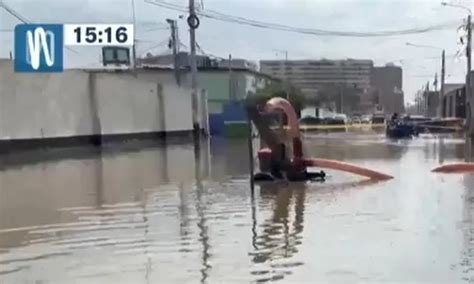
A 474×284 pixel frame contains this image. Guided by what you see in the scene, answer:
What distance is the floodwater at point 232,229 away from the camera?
866 centimetres

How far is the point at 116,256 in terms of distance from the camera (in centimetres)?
963

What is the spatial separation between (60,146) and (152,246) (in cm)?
2596

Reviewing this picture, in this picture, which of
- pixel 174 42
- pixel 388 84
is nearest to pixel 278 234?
pixel 174 42

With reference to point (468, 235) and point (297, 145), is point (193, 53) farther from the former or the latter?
point (468, 235)

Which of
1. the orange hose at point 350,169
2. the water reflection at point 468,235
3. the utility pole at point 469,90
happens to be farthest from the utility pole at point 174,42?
the water reflection at point 468,235

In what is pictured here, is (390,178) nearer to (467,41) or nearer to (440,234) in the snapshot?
(440,234)

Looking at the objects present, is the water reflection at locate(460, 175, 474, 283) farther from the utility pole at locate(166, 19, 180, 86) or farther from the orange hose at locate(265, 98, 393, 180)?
the utility pole at locate(166, 19, 180, 86)

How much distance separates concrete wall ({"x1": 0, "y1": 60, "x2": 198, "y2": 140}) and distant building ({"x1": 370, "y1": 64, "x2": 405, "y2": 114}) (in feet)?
228

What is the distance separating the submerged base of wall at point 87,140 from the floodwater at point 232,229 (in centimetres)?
956

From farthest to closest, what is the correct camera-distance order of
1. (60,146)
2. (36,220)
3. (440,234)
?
(60,146), (36,220), (440,234)

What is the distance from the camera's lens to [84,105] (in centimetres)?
3847

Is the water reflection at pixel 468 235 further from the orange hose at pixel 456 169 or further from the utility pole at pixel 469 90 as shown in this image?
the utility pole at pixel 469 90

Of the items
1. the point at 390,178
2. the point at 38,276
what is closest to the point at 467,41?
the point at 390,178

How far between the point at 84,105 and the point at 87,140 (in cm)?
159
